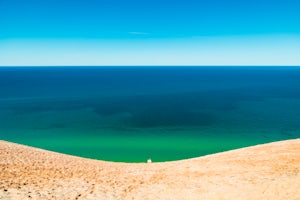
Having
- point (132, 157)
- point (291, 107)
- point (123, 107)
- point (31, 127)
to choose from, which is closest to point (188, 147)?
point (132, 157)

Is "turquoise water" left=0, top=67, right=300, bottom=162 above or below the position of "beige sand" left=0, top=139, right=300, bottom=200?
above

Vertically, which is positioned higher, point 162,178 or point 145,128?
point 145,128

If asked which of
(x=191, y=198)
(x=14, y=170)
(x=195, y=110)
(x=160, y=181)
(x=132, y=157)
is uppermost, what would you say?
(x=195, y=110)

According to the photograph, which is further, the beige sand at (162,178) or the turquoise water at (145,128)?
the turquoise water at (145,128)

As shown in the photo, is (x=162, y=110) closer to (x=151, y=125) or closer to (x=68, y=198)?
(x=151, y=125)

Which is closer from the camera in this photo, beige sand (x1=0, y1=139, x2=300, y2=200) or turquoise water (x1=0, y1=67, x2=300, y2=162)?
beige sand (x1=0, y1=139, x2=300, y2=200)

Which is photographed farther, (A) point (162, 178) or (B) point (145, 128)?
(B) point (145, 128)

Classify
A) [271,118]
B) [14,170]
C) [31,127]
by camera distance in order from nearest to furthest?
[14,170] → [31,127] → [271,118]

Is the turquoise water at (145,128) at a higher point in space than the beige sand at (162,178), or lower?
higher
